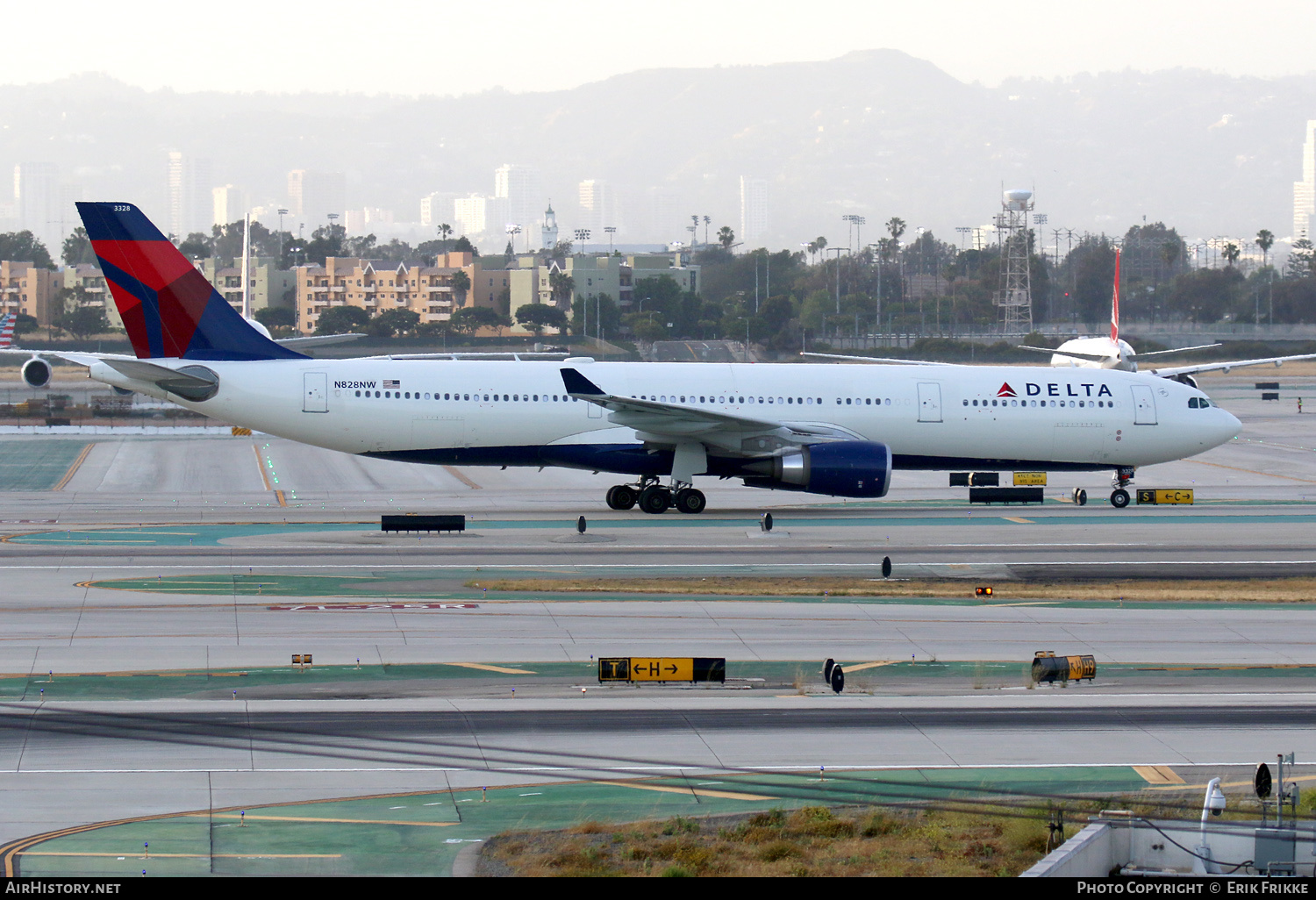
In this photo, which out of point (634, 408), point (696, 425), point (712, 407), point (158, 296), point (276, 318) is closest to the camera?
point (158, 296)

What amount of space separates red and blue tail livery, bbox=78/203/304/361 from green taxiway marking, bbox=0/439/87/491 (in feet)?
37.2

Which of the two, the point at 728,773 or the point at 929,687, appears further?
the point at 929,687

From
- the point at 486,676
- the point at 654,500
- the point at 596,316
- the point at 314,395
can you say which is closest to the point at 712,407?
the point at 654,500

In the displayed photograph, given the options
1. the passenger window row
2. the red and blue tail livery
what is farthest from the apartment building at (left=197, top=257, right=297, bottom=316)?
the passenger window row

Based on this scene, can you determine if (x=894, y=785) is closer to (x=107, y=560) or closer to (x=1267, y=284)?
(x=107, y=560)

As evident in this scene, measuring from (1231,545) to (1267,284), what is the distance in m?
168

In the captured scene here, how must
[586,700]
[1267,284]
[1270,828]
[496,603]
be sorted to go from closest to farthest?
[1270,828] < [586,700] < [496,603] < [1267,284]

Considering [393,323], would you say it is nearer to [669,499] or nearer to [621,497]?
[621,497]

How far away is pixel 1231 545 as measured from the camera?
114ft

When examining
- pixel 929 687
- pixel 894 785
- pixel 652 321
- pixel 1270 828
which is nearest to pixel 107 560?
pixel 929 687

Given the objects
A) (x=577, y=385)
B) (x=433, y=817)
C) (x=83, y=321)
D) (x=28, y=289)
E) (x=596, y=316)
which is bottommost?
(x=433, y=817)

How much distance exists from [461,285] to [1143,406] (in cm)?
12433

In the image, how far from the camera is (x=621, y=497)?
40.5 m

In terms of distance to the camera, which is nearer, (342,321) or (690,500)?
(690,500)
